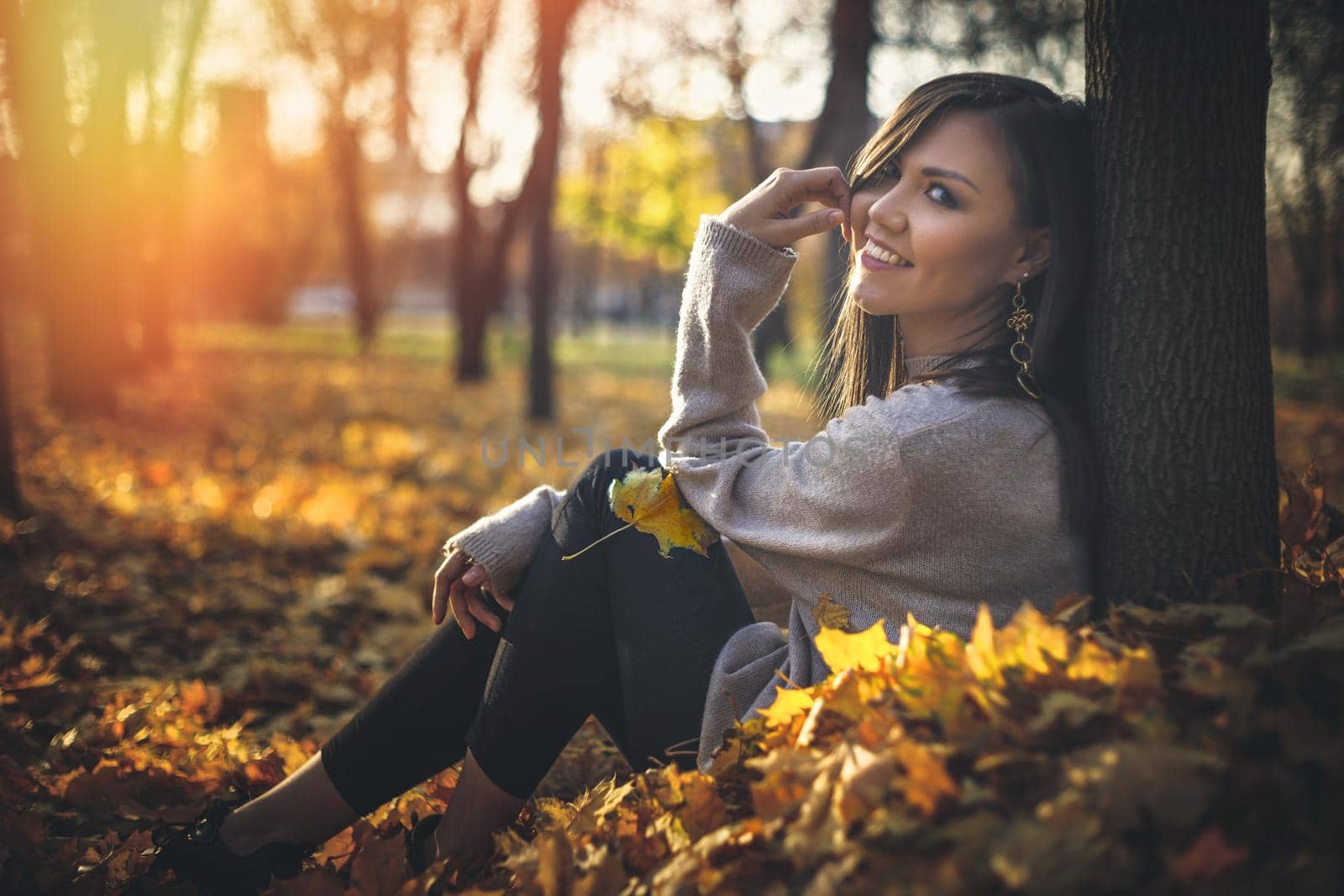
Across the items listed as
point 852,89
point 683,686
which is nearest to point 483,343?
point 852,89

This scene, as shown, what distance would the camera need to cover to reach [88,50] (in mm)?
7734

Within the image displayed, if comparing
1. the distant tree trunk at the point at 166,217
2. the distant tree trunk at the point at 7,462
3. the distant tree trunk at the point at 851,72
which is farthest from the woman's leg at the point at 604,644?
the distant tree trunk at the point at 166,217

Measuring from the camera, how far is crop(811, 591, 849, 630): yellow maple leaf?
1.73 m

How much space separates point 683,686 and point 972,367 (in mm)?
794

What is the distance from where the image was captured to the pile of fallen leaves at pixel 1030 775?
3.33 ft

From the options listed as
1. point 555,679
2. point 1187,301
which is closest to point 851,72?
point 1187,301

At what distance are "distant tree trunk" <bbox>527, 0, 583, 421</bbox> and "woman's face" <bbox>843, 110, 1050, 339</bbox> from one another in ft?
25.0

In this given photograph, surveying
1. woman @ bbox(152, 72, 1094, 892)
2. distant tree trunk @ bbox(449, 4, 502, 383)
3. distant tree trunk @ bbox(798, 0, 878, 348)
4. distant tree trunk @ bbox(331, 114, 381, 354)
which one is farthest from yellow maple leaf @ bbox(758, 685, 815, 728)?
distant tree trunk @ bbox(331, 114, 381, 354)

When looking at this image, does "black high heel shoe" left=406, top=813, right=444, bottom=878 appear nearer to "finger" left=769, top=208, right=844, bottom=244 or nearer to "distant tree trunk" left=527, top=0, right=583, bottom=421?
"finger" left=769, top=208, right=844, bottom=244

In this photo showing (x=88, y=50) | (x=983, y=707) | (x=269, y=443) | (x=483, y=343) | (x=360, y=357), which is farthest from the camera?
(x=360, y=357)

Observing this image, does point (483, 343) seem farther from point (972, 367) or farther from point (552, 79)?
point (972, 367)

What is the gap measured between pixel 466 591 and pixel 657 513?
1.50 feet

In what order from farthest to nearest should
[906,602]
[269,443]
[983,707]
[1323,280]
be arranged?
[1323,280] → [269,443] → [906,602] → [983,707]

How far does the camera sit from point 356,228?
1770 cm
